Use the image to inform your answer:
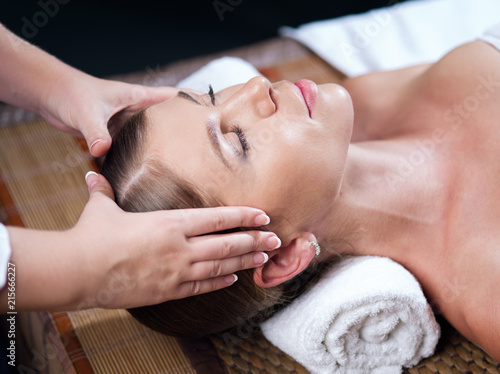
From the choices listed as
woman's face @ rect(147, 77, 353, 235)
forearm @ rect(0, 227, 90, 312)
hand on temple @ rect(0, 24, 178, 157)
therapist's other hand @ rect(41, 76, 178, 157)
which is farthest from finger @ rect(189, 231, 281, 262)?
hand on temple @ rect(0, 24, 178, 157)

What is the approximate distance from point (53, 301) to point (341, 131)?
76 centimetres

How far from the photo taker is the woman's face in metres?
1.26

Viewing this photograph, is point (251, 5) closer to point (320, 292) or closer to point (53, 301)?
point (320, 292)

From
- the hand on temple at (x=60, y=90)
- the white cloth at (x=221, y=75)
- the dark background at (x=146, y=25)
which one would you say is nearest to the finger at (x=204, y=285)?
the hand on temple at (x=60, y=90)

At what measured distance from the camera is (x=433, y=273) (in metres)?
1.47

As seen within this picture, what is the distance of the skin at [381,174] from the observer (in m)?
1.27

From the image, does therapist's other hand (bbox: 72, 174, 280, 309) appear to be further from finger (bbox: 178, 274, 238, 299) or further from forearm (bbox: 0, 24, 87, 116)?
forearm (bbox: 0, 24, 87, 116)

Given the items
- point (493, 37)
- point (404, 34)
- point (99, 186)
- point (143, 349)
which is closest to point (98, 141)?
point (99, 186)

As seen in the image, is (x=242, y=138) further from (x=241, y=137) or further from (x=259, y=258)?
(x=259, y=258)

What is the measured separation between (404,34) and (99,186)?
1.61 metres

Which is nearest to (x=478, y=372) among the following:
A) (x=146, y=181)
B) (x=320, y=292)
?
(x=320, y=292)

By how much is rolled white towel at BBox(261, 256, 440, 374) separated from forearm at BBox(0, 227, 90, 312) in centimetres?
60

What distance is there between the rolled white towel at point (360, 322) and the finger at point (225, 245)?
287 mm

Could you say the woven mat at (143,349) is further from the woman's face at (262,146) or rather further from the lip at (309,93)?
the lip at (309,93)
